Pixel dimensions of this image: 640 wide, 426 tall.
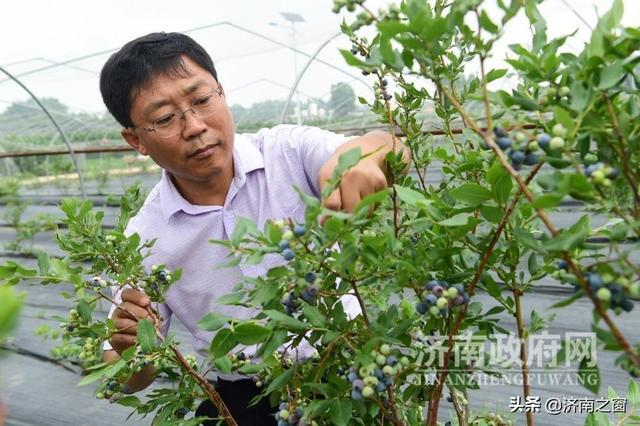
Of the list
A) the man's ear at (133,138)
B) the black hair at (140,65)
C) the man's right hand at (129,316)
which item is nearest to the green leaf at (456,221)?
the man's right hand at (129,316)

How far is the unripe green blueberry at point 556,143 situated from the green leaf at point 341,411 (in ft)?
1.54

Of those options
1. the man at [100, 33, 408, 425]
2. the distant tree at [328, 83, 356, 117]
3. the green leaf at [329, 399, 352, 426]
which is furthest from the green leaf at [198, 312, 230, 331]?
the distant tree at [328, 83, 356, 117]

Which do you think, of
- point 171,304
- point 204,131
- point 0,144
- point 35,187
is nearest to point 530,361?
point 204,131

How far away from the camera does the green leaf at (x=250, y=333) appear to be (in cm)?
83

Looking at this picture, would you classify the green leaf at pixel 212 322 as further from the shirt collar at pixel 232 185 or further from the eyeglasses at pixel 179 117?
the shirt collar at pixel 232 185

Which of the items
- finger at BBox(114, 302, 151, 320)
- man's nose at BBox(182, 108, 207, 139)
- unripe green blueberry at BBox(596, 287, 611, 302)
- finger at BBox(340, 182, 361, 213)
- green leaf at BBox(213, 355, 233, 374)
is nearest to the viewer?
unripe green blueberry at BBox(596, 287, 611, 302)

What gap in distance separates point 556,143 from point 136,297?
34.3 inches

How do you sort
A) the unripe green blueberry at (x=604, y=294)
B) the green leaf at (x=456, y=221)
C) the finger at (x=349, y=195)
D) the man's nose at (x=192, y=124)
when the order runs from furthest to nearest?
the man's nose at (x=192, y=124), the finger at (x=349, y=195), the green leaf at (x=456, y=221), the unripe green blueberry at (x=604, y=294)

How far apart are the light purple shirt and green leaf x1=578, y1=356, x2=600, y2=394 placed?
885 millimetres

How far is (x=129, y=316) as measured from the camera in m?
1.29

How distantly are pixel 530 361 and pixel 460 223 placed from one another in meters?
0.48

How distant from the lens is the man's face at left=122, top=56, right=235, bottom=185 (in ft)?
4.78

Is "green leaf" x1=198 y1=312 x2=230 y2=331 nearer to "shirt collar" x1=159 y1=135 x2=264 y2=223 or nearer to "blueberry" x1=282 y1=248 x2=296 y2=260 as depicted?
"blueberry" x1=282 y1=248 x2=296 y2=260

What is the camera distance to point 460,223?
2.48ft
